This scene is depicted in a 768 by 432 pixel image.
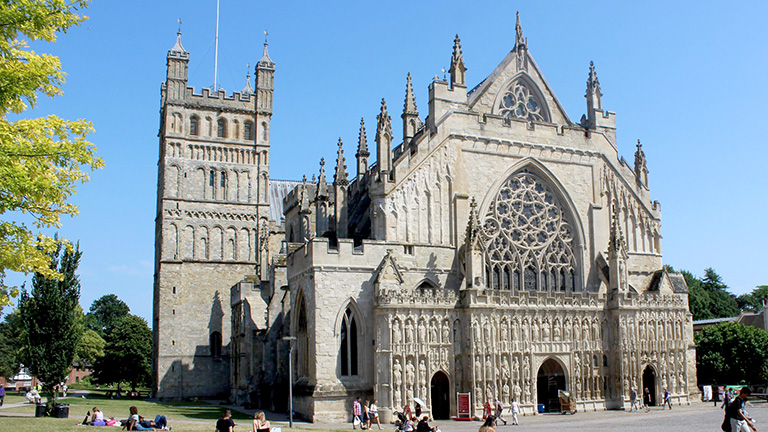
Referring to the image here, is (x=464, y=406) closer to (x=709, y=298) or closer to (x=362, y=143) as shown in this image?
Result: (x=362, y=143)

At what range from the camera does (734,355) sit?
46.4 meters

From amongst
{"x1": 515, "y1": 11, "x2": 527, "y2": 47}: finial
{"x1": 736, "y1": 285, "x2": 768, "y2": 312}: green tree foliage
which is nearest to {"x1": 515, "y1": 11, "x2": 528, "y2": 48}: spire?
{"x1": 515, "y1": 11, "x2": 527, "y2": 47}: finial

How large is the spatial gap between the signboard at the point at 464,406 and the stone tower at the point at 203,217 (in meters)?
25.8

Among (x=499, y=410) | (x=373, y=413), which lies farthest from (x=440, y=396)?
(x=373, y=413)

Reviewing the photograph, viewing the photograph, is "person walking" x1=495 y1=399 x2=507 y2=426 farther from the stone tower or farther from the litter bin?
the stone tower

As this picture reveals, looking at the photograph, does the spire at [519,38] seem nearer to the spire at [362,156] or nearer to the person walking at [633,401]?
the spire at [362,156]

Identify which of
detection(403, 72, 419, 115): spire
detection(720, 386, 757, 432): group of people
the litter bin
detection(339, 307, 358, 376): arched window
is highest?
detection(403, 72, 419, 115): spire

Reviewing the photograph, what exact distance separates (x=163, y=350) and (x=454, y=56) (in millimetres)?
30526

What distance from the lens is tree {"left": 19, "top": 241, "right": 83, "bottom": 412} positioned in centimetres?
2850

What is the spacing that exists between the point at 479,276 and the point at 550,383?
20.9ft

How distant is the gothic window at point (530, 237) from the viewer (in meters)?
32.7

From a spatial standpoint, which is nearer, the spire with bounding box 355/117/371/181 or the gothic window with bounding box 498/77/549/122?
the gothic window with bounding box 498/77/549/122

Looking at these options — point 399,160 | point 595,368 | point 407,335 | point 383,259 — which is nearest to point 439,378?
point 407,335

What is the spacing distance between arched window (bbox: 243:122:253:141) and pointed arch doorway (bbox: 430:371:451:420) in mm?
32779
